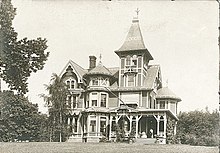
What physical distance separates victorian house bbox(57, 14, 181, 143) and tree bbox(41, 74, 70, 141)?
101 centimetres

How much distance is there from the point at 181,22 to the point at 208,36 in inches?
33.1

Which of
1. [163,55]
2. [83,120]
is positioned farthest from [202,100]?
[83,120]

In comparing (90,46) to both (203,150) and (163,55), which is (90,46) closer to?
(163,55)

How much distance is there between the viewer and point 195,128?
1502 cm

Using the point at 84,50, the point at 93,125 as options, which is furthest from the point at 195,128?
the point at 84,50

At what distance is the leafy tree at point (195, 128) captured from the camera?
12.3 m

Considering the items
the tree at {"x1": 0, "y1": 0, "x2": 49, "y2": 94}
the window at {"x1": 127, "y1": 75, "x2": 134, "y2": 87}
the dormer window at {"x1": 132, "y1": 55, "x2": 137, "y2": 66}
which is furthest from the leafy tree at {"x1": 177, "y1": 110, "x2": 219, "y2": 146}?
the tree at {"x1": 0, "y1": 0, "x2": 49, "y2": 94}

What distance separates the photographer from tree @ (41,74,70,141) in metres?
11.9

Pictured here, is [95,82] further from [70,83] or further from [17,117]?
[17,117]

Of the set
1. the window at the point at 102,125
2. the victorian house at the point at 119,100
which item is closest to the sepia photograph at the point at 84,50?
the victorian house at the point at 119,100

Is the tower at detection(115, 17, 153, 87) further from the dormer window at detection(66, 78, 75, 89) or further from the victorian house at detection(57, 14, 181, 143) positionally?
the dormer window at detection(66, 78, 75, 89)

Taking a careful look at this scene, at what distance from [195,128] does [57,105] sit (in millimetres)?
5338

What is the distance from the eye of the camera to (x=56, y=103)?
1275 centimetres

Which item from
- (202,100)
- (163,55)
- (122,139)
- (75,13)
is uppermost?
(75,13)
